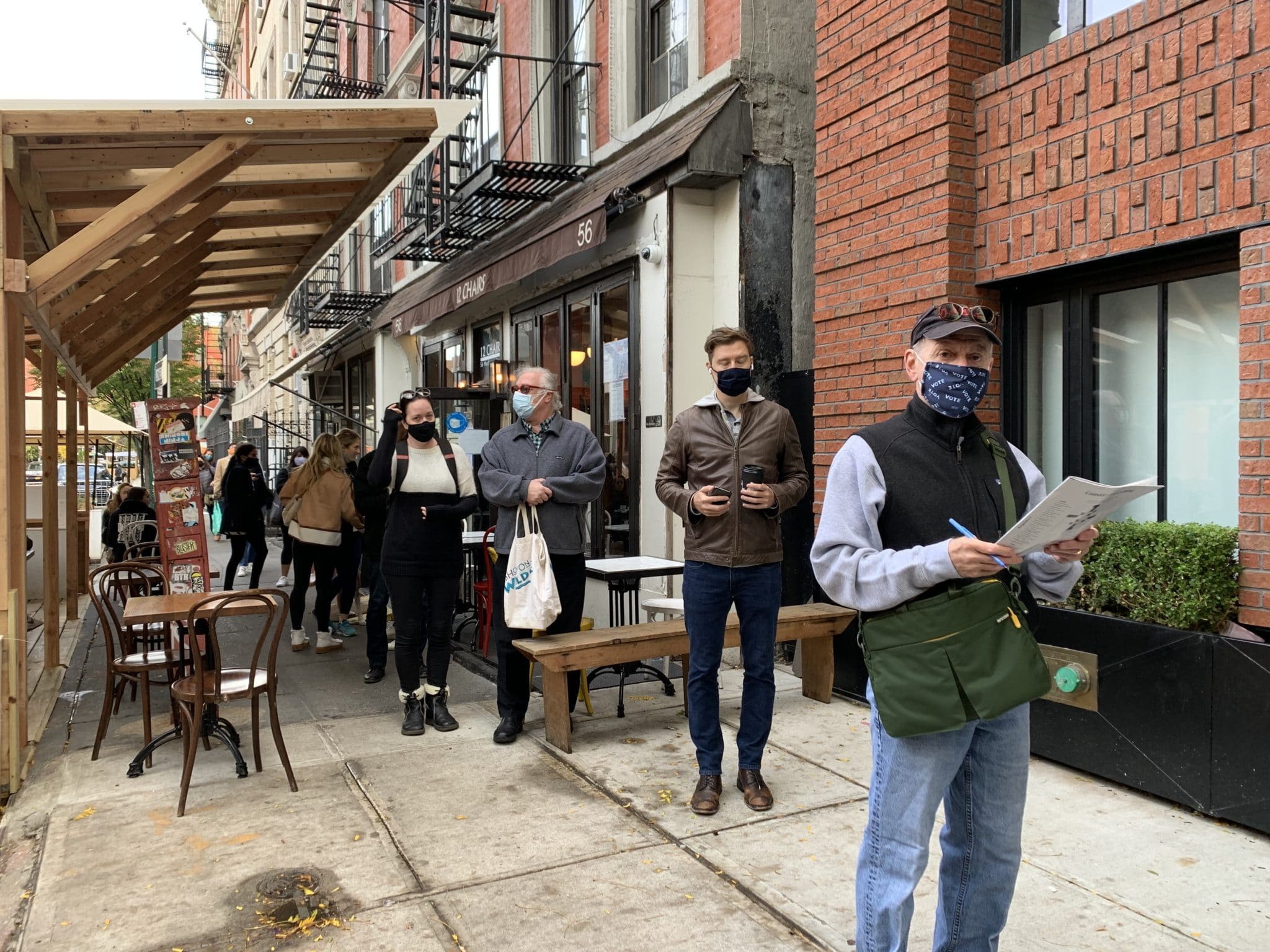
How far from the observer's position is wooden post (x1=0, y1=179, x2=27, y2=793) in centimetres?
460

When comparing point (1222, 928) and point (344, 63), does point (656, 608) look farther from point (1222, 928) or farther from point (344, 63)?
point (344, 63)

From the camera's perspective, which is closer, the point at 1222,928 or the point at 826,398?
the point at 1222,928

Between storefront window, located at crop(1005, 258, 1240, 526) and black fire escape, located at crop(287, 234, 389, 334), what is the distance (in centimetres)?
1203

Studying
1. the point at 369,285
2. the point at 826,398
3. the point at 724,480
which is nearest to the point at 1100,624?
the point at 724,480

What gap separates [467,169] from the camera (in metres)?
11.8

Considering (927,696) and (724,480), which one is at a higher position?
(724,480)

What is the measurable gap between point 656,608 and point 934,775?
13.3 feet

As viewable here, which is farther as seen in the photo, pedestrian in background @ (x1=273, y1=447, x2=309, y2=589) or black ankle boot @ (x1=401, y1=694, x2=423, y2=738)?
pedestrian in background @ (x1=273, y1=447, x2=309, y2=589)

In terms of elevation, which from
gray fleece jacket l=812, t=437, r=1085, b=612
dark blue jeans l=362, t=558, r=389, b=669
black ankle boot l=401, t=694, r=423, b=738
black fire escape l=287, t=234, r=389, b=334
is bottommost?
black ankle boot l=401, t=694, r=423, b=738

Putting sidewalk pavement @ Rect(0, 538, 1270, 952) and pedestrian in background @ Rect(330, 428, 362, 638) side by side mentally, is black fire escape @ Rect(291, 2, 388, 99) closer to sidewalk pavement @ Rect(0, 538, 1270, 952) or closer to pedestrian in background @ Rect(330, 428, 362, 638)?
pedestrian in background @ Rect(330, 428, 362, 638)

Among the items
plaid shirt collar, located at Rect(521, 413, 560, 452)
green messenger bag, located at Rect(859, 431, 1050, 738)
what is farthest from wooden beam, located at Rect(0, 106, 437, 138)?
green messenger bag, located at Rect(859, 431, 1050, 738)

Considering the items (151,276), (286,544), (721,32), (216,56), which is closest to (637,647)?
(151,276)

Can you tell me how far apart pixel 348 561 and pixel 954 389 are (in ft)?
22.1

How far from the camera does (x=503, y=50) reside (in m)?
11.9
